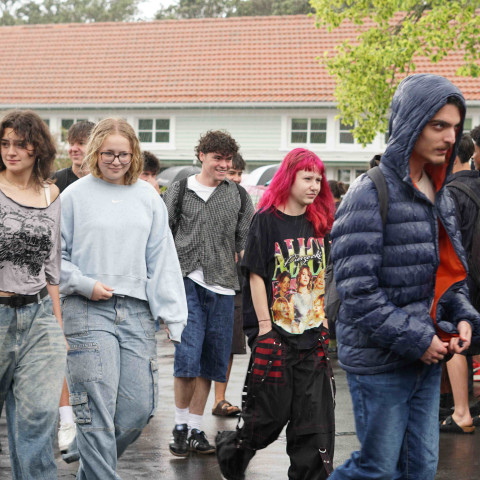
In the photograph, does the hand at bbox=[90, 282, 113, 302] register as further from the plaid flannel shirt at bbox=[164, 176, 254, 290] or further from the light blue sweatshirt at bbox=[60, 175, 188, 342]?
the plaid flannel shirt at bbox=[164, 176, 254, 290]

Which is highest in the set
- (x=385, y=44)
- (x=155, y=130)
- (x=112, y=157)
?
(x=155, y=130)

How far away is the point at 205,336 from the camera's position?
6.57m

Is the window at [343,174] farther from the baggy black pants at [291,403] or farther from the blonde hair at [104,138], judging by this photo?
the blonde hair at [104,138]

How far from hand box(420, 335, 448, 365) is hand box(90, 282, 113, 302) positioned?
170cm

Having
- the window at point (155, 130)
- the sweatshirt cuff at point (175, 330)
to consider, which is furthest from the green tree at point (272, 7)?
the sweatshirt cuff at point (175, 330)

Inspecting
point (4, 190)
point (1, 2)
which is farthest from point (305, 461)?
point (1, 2)

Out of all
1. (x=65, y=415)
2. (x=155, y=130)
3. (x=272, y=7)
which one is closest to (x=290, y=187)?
(x=65, y=415)

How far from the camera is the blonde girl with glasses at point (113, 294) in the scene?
457 cm

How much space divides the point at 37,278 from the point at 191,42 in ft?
110

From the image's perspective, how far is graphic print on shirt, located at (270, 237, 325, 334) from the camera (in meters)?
5.23

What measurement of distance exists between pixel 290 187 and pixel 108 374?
5.24 feet

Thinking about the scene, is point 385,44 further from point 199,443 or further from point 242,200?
point 199,443

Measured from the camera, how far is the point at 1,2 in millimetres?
66500

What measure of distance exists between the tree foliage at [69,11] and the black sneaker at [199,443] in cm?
5824
